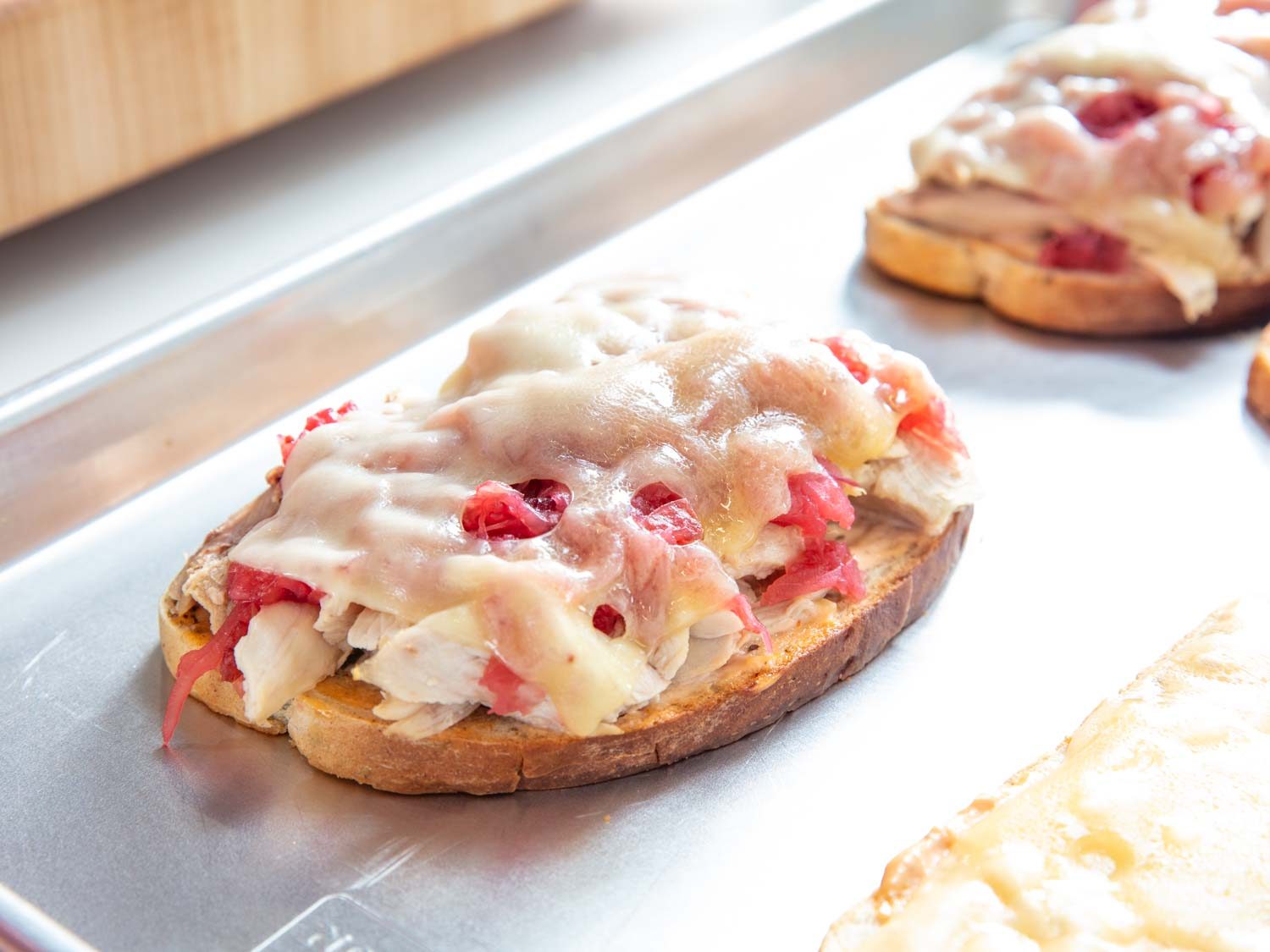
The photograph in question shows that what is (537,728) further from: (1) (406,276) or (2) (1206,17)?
(2) (1206,17)

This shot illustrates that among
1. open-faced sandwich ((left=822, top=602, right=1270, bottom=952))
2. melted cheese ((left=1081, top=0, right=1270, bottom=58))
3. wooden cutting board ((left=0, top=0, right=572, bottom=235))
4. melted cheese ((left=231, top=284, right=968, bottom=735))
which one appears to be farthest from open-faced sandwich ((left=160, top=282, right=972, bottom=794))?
melted cheese ((left=1081, top=0, right=1270, bottom=58))

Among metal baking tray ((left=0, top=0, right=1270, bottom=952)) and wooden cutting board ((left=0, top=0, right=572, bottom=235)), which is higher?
wooden cutting board ((left=0, top=0, right=572, bottom=235))

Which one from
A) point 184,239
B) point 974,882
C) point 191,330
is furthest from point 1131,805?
point 184,239

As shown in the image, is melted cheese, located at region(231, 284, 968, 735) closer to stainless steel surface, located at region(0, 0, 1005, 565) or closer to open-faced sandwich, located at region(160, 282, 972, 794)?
open-faced sandwich, located at region(160, 282, 972, 794)

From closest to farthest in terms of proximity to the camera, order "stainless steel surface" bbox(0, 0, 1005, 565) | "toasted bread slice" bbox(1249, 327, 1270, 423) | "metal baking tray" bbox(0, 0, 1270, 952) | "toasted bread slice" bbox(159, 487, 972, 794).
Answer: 1. "metal baking tray" bbox(0, 0, 1270, 952)
2. "toasted bread slice" bbox(159, 487, 972, 794)
3. "stainless steel surface" bbox(0, 0, 1005, 565)
4. "toasted bread slice" bbox(1249, 327, 1270, 423)

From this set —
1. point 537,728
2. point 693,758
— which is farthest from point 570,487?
point 693,758

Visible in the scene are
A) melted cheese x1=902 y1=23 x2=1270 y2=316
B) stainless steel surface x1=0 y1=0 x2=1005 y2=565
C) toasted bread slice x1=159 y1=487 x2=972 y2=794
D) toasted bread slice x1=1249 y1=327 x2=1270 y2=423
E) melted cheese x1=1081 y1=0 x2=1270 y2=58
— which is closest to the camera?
toasted bread slice x1=159 y1=487 x2=972 y2=794
